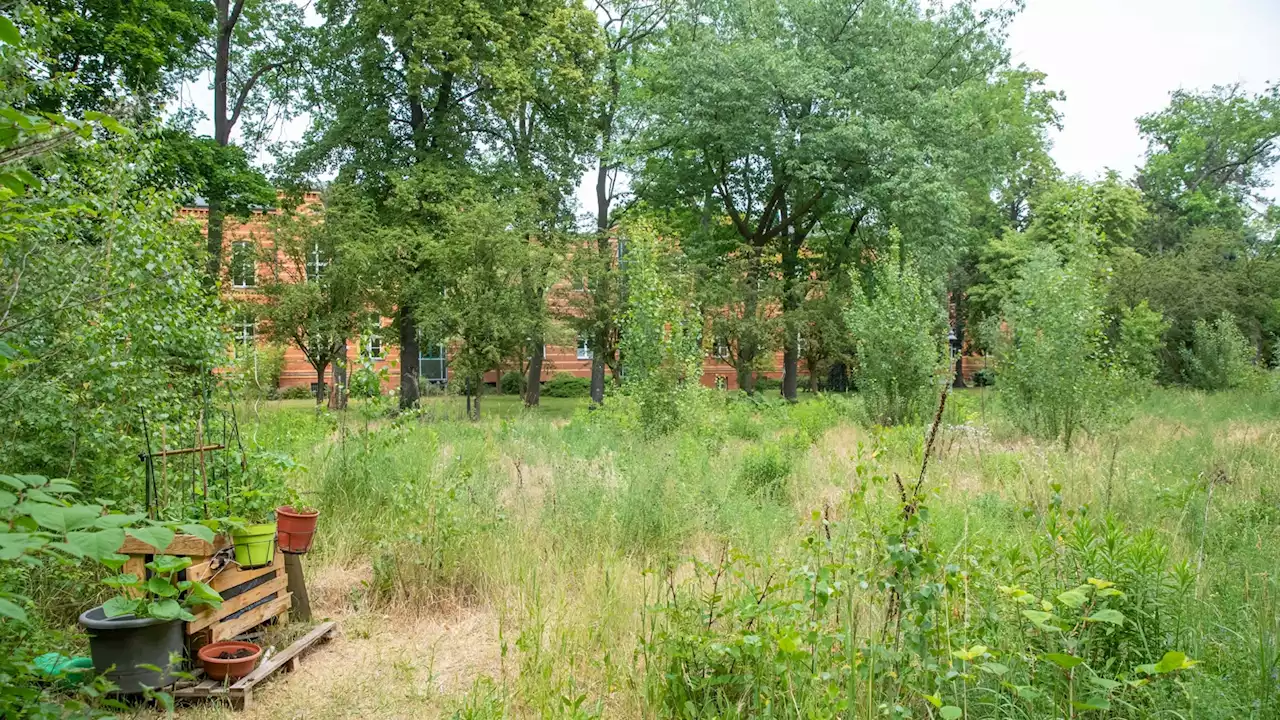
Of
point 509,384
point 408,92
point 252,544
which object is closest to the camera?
point 252,544

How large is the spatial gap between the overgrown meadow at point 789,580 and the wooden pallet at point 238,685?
83mm

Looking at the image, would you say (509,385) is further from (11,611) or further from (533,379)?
(11,611)

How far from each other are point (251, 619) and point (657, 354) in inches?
272

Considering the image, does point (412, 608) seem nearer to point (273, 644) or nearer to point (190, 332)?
point (273, 644)

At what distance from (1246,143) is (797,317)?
2638 centimetres

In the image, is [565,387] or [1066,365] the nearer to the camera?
[1066,365]

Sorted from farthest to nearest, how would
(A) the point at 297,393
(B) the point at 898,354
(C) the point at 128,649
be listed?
(A) the point at 297,393
(B) the point at 898,354
(C) the point at 128,649

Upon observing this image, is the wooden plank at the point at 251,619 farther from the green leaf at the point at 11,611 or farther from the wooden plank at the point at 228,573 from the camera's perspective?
the green leaf at the point at 11,611

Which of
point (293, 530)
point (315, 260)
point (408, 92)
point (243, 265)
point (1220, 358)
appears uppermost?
point (408, 92)

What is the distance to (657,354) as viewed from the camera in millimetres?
10062

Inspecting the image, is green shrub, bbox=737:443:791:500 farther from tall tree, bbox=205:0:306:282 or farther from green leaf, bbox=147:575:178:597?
tall tree, bbox=205:0:306:282

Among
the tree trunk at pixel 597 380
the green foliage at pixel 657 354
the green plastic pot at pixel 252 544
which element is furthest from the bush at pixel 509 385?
the green plastic pot at pixel 252 544

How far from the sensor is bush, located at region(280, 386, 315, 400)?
88.6ft

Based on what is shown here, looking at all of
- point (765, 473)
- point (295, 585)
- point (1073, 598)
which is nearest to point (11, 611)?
point (1073, 598)
